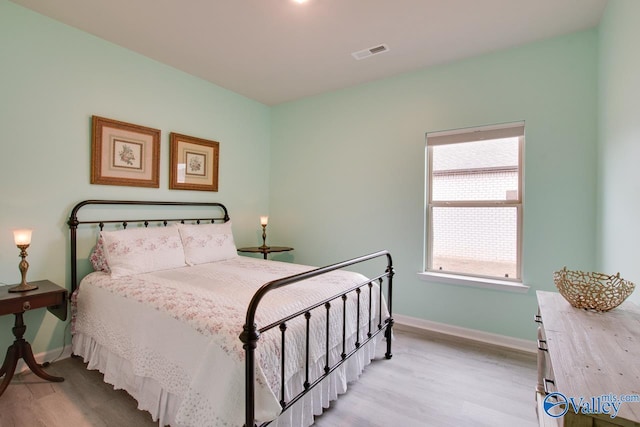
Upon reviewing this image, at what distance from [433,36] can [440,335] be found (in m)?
2.73

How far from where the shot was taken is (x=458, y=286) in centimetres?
299

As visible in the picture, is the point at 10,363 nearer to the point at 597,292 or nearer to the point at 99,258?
the point at 99,258

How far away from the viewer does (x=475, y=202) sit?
9.79 ft

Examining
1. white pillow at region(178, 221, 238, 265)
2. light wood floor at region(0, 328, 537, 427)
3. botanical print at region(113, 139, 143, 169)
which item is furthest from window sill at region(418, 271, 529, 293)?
botanical print at region(113, 139, 143, 169)

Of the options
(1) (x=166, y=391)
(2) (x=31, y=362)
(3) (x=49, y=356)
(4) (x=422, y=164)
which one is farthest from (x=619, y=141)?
(3) (x=49, y=356)

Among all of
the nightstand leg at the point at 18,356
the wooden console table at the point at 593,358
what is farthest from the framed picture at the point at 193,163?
the wooden console table at the point at 593,358

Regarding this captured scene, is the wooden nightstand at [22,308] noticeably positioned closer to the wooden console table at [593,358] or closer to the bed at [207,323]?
the bed at [207,323]

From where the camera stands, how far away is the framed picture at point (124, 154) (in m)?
2.67

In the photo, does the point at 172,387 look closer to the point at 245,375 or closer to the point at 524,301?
the point at 245,375

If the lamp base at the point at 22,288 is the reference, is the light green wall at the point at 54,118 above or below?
above

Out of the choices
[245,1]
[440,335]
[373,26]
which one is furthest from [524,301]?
[245,1]

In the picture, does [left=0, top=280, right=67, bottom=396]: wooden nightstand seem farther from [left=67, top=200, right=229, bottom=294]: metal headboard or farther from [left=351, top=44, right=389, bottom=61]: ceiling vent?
[left=351, top=44, right=389, bottom=61]: ceiling vent

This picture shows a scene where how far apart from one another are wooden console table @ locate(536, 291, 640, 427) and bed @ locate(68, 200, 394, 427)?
3.34 ft

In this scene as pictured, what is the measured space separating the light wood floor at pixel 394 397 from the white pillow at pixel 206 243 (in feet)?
3.77
